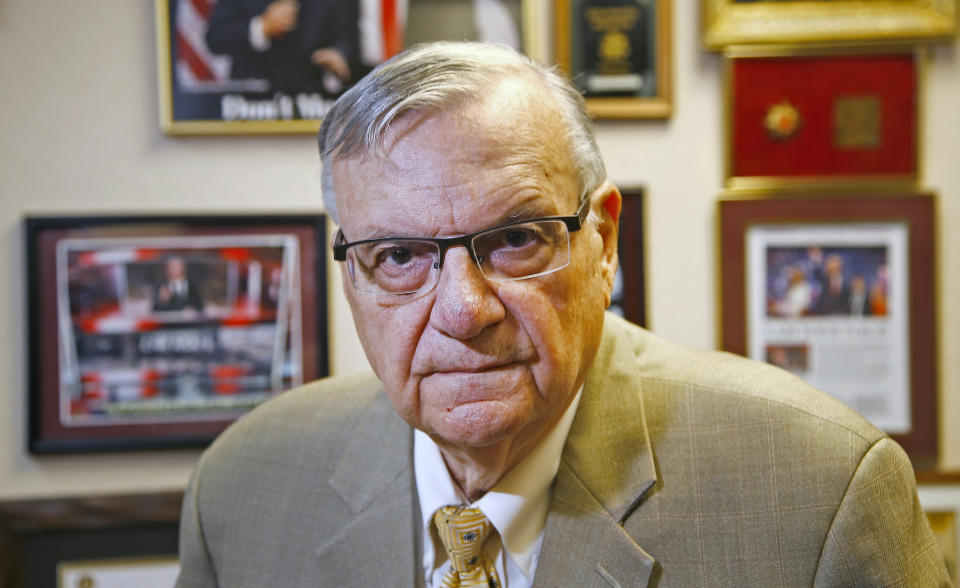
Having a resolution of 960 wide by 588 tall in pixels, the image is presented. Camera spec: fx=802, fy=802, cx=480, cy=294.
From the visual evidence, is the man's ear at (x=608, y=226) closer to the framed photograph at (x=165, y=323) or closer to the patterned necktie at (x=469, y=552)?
the patterned necktie at (x=469, y=552)

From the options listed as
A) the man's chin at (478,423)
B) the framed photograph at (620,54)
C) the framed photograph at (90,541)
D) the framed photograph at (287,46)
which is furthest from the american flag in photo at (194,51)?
the man's chin at (478,423)

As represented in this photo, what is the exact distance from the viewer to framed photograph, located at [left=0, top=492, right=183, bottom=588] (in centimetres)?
180

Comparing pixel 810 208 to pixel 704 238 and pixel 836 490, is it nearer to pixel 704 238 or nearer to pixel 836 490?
pixel 704 238

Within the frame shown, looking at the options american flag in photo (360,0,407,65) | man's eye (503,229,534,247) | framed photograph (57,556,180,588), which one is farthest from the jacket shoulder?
framed photograph (57,556,180,588)

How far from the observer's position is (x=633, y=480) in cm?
112

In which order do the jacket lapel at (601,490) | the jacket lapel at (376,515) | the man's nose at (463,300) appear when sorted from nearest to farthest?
the man's nose at (463,300) < the jacket lapel at (601,490) < the jacket lapel at (376,515)

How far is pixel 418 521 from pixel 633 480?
34cm

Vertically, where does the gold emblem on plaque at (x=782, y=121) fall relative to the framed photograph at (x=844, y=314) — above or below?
above

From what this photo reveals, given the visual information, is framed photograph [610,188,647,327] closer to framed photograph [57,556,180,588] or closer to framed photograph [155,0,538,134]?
framed photograph [155,0,538,134]

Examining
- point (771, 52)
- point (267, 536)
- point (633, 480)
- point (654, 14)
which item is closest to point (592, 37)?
point (654, 14)

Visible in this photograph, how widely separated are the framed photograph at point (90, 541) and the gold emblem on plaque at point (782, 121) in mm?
1609

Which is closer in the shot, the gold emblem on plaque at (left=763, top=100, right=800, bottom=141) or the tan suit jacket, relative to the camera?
the tan suit jacket

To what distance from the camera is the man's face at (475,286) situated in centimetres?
96

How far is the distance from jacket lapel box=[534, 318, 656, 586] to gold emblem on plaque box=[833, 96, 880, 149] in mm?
1015
